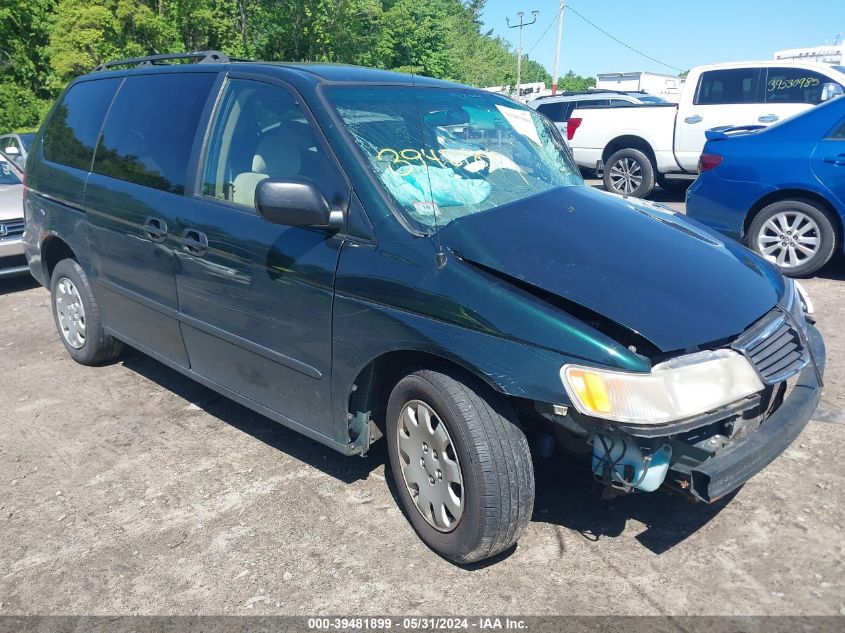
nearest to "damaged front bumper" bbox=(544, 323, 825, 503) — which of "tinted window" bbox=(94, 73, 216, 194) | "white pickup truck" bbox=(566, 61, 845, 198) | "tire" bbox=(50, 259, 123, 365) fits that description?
"tinted window" bbox=(94, 73, 216, 194)

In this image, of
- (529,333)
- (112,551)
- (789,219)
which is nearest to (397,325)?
(529,333)

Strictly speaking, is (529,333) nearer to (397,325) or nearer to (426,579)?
(397,325)

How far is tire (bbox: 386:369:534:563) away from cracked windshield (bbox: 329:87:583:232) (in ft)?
2.16

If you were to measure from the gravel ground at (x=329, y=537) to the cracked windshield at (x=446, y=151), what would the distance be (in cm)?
123

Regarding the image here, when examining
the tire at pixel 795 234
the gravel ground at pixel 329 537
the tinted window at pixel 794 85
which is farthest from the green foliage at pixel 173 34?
the gravel ground at pixel 329 537

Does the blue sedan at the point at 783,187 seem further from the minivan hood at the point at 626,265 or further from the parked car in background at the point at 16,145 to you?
the parked car in background at the point at 16,145

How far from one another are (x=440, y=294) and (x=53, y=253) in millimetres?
3686

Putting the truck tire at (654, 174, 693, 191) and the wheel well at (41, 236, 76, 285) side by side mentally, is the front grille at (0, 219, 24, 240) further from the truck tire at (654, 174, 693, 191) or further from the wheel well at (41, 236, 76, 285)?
the truck tire at (654, 174, 693, 191)

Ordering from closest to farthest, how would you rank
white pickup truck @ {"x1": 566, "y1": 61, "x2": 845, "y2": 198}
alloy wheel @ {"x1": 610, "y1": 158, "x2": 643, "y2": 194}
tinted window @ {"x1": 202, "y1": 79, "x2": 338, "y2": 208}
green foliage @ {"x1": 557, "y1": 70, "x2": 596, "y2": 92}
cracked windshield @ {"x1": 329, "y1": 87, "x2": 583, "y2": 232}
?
cracked windshield @ {"x1": 329, "y1": 87, "x2": 583, "y2": 232} < tinted window @ {"x1": 202, "y1": 79, "x2": 338, "y2": 208} < white pickup truck @ {"x1": 566, "y1": 61, "x2": 845, "y2": 198} < alloy wheel @ {"x1": 610, "y1": 158, "x2": 643, "y2": 194} < green foliage @ {"x1": 557, "y1": 70, "x2": 596, "y2": 92}

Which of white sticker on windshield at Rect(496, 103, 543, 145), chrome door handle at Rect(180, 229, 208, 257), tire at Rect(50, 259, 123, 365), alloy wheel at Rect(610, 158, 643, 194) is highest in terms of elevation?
white sticker on windshield at Rect(496, 103, 543, 145)

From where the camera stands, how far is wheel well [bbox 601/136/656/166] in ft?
36.6

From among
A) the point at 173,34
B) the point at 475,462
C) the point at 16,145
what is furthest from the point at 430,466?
the point at 173,34

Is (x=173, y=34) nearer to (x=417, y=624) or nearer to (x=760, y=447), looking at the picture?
(x=417, y=624)

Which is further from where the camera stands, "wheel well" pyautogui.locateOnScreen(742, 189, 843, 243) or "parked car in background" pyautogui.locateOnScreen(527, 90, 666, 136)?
"parked car in background" pyautogui.locateOnScreen(527, 90, 666, 136)
